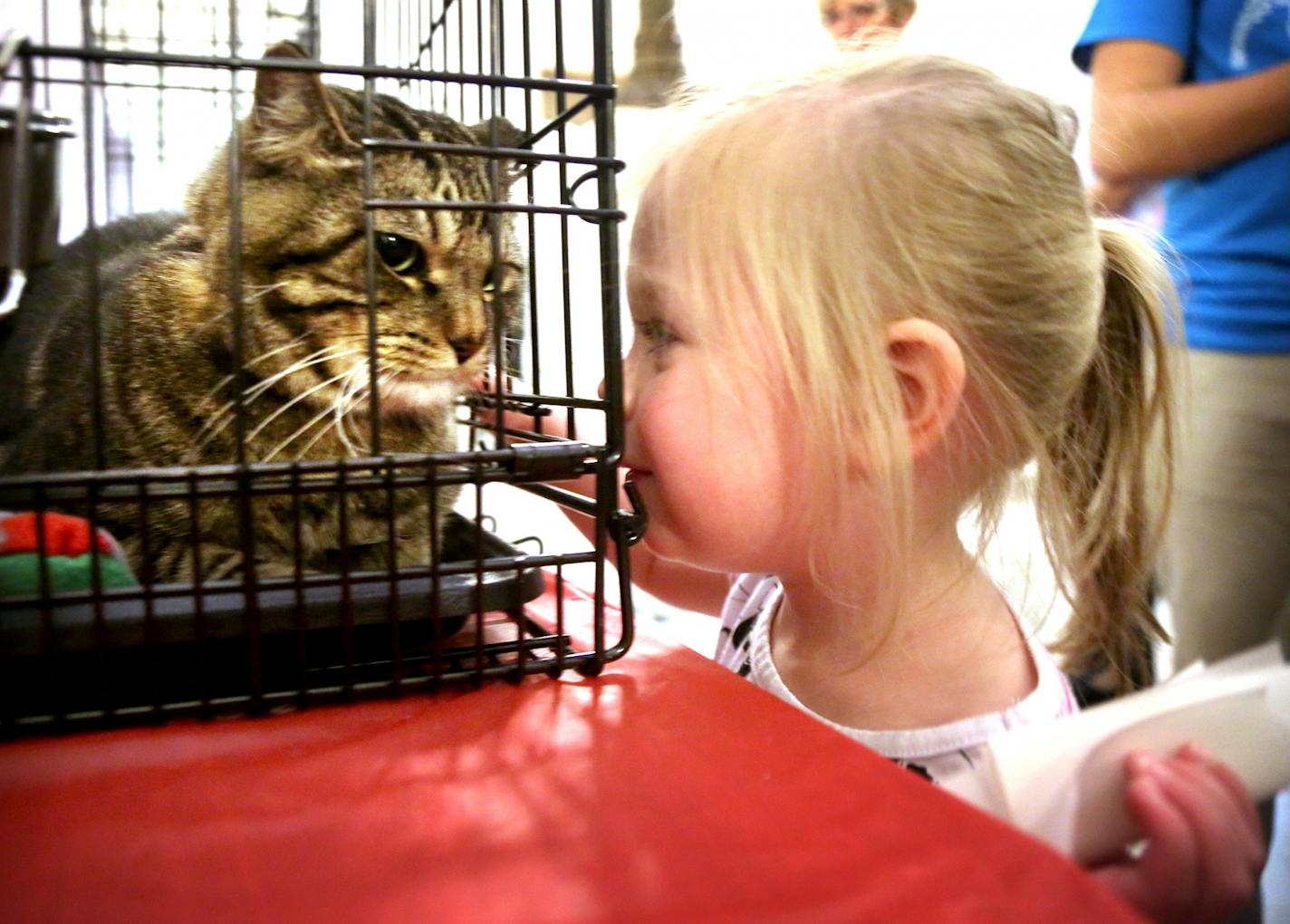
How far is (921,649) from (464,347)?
1.58ft

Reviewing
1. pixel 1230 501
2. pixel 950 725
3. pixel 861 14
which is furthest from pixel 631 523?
pixel 861 14

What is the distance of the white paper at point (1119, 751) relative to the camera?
15.8 inches

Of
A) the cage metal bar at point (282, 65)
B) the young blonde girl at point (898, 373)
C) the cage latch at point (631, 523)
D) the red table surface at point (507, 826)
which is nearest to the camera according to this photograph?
the red table surface at point (507, 826)

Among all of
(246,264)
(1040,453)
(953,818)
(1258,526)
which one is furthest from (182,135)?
(1258,526)

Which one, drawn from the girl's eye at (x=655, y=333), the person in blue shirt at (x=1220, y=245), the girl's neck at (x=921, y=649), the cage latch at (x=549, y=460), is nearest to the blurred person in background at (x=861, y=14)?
the person in blue shirt at (x=1220, y=245)

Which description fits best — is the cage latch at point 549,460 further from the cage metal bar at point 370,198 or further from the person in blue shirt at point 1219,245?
the person in blue shirt at point 1219,245

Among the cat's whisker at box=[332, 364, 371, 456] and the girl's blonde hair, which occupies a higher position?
the girl's blonde hair

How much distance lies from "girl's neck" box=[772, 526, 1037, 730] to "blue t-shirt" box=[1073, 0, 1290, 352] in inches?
17.1

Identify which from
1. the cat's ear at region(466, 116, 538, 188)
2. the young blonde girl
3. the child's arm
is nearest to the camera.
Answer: the young blonde girl

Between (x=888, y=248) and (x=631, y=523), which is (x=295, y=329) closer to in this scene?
(x=631, y=523)

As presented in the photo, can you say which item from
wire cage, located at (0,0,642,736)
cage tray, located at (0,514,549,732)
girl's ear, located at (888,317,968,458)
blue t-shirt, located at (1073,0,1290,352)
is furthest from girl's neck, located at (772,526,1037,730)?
blue t-shirt, located at (1073,0,1290,352)

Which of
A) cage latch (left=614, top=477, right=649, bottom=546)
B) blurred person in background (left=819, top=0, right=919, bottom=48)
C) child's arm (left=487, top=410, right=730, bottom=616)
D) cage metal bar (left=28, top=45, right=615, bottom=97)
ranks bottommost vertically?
child's arm (left=487, top=410, right=730, bottom=616)

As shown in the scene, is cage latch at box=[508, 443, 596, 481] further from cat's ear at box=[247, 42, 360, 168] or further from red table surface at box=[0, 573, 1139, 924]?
cat's ear at box=[247, 42, 360, 168]

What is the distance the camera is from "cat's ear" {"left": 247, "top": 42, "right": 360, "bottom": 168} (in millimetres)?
809
